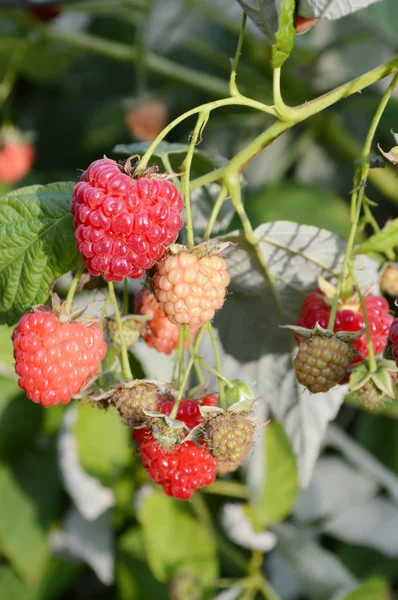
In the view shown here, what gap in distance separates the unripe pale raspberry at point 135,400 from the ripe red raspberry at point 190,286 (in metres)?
0.09

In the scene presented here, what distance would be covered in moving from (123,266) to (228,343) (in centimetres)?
33

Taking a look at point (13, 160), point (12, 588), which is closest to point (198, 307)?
point (12, 588)

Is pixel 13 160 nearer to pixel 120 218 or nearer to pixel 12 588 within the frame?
pixel 12 588

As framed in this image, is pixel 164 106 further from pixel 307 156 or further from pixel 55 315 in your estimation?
pixel 55 315

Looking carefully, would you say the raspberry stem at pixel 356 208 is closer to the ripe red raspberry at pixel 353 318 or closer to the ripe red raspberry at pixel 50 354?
the ripe red raspberry at pixel 353 318

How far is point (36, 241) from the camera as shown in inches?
29.7

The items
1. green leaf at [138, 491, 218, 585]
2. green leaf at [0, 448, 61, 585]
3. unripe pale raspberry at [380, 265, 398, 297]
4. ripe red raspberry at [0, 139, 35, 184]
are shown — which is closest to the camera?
unripe pale raspberry at [380, 265, 398, 297]

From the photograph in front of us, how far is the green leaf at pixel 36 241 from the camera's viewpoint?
2.46 ft

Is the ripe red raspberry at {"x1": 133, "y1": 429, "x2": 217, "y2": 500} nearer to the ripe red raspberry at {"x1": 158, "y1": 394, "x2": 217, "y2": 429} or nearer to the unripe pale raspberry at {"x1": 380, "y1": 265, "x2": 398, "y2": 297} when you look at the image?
the ripe red raspberry at {"x1": 158, "y1": 394, "x2": 217, "y2": 429}

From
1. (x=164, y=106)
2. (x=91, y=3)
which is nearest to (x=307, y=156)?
(x=164, y=106)

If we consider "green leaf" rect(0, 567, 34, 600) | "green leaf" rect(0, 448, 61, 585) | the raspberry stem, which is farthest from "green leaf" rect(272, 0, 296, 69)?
"green leaf" rect(0, 567, 34, 600)

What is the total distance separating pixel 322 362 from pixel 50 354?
249 millimetres

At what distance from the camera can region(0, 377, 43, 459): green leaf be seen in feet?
5.04

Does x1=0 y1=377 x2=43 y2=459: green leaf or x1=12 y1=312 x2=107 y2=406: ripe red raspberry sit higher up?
x1=12 y1=312 x2=107 y2=406: ripe red raspberry
